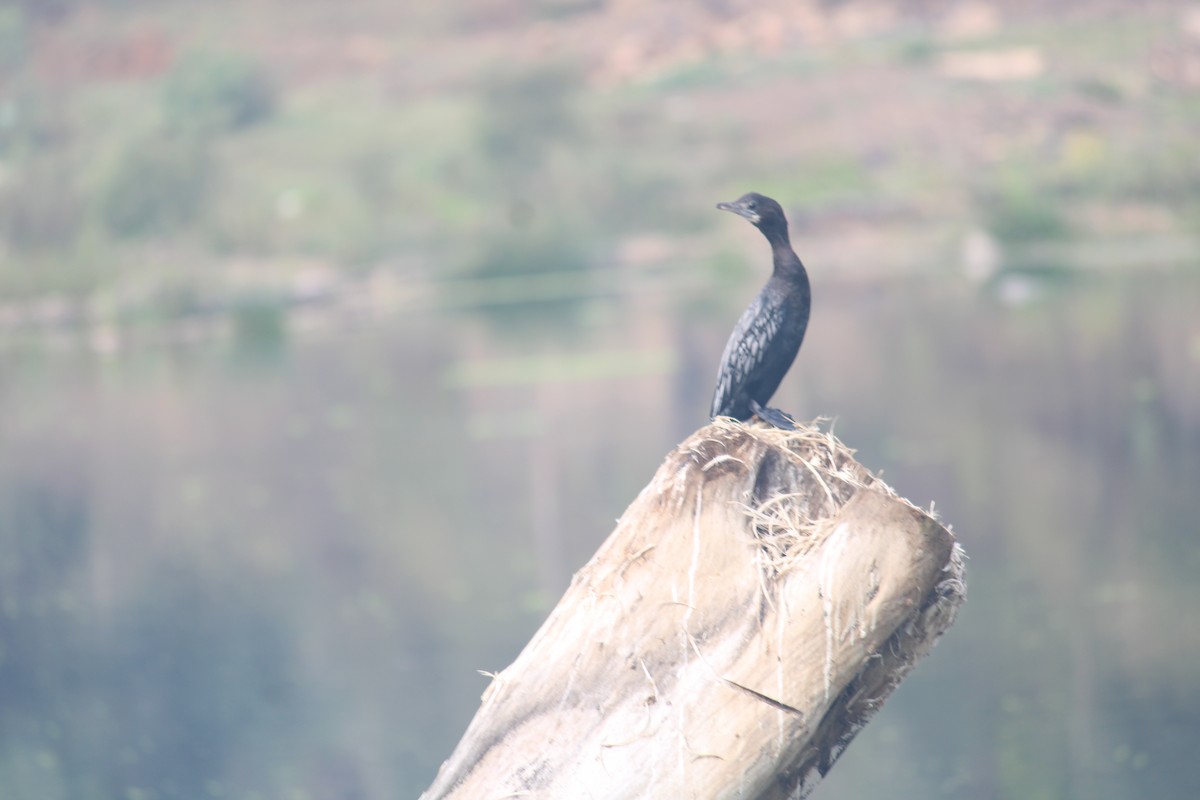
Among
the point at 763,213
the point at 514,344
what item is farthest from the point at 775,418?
the point at 514,344

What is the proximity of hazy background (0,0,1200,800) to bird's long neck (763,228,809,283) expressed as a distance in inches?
120

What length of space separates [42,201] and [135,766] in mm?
21355

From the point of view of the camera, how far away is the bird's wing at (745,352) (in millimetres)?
3990

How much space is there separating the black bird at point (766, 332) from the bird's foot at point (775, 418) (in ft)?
0.20

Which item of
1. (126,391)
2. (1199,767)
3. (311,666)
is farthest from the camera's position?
(126,391)

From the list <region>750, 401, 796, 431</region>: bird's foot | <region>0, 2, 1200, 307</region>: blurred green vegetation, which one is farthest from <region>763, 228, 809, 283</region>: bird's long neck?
<region>0, 2, 1200, 307</region>: blurred green vegetation

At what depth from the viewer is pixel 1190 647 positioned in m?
7.66

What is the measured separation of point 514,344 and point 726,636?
630 inches

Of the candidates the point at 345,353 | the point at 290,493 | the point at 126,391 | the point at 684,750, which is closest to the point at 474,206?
the point at 345,353

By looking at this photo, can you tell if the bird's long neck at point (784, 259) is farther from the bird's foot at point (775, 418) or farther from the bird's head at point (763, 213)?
the bird's foot at point (775, 418)

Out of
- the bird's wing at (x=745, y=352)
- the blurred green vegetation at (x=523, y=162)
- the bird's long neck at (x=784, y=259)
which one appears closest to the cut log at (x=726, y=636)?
the bird's wing at (x=745, y=352)

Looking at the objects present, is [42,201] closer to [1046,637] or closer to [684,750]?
[1046,637]

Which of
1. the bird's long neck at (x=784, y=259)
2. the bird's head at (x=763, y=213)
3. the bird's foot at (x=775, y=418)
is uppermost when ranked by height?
the bird's head at (x=763, y=213)

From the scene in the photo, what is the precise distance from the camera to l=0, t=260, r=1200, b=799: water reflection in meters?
7.10
